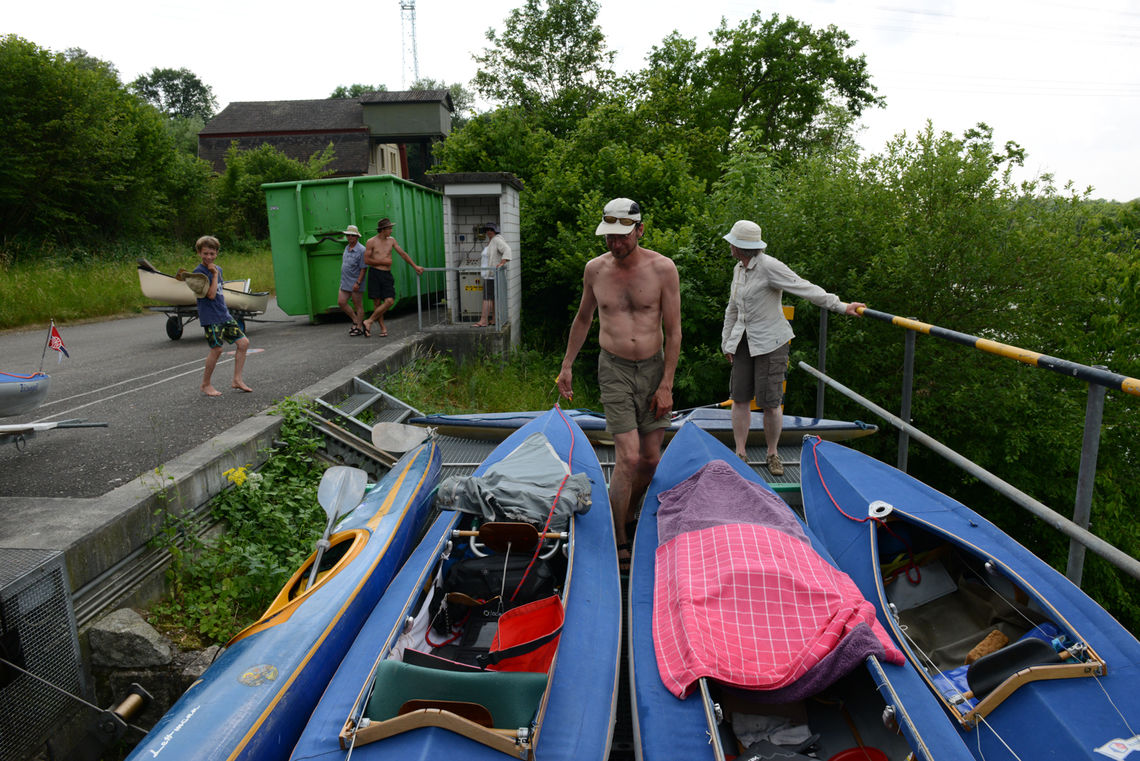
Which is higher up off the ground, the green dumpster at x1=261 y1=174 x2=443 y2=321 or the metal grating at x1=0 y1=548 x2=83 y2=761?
the green dumpster at x1=261 y1=174 x2=443 y2=321

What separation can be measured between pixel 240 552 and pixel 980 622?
4252mm

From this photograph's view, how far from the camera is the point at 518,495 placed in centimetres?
419

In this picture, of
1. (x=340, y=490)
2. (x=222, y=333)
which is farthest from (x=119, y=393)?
(x=340, y=490)

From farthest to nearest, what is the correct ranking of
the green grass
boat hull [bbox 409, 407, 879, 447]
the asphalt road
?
the green grass
boat hull [bbox 409, 407, 879, 447]
the asphalt road

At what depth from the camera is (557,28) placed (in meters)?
31.6

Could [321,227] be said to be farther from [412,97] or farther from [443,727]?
[412,97]

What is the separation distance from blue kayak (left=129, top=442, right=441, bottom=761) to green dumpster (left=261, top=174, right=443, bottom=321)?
27.6 feet

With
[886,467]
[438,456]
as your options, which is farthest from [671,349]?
[438,456]

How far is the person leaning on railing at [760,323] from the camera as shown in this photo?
17.1ft

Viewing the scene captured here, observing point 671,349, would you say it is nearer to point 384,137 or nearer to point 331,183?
point 331,183

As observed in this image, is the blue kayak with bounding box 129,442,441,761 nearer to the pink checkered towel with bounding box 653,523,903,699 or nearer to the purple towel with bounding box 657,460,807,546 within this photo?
the pink checkered towel with bounding box 653,523,903,699

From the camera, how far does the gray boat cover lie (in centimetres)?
407

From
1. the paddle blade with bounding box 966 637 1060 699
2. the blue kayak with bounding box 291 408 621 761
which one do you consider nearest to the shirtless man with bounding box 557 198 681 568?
the blue kayak with bounding box 291 408 621 761

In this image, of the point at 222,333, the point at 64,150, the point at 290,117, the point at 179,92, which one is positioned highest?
the point at 179,92
